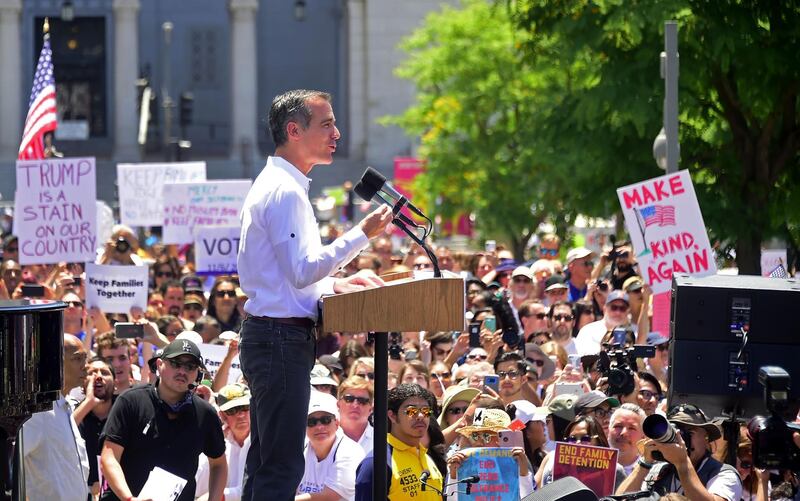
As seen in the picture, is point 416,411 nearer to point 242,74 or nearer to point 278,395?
point 278,395

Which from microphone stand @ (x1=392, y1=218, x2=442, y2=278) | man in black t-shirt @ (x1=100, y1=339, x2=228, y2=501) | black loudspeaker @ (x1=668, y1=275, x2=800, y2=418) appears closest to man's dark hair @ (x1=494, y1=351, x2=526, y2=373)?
man in black t-shirt @ (x1=100, y1=339, x2=228, y2=501)

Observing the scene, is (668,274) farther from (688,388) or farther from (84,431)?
(688,388)

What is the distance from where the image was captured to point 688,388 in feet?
25.3

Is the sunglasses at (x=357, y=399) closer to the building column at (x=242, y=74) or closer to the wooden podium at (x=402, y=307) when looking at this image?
the wooden podium at (x=402, y=307)

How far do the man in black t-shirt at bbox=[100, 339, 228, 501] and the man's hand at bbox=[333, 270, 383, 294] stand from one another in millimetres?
2590

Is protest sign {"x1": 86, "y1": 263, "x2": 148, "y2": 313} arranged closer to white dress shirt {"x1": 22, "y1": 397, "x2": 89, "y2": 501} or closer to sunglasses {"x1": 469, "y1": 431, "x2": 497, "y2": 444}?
white dress shirt {"x1": 22, "y1": 397, "x2": 89, "y2": 501}

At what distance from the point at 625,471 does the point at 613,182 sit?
29.3 ft

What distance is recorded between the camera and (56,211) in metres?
17.4

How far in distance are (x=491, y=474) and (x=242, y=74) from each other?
2073 inches

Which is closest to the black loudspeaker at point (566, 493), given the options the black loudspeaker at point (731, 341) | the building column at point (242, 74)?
the black loudspeaker at point (731, 341)

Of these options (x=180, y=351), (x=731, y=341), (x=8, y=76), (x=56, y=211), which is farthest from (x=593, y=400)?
(x=8, y=76)

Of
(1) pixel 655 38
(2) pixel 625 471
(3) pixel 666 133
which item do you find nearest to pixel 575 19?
(1) pixel 655 38

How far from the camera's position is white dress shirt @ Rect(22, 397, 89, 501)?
891cm

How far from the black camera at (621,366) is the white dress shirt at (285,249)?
11.6 ft
